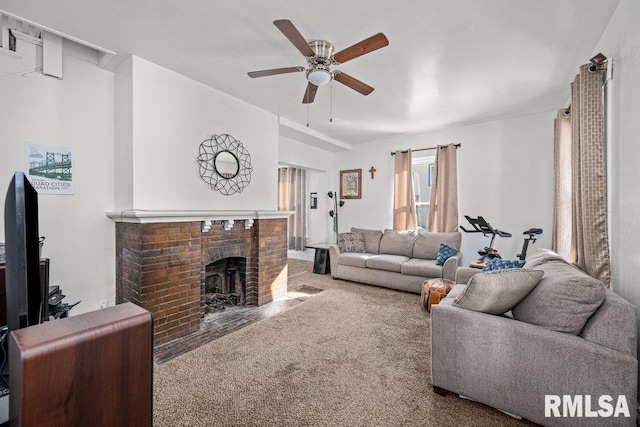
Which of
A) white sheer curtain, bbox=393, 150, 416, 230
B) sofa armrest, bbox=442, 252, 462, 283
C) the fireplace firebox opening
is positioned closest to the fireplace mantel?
the fireplace firebox opening

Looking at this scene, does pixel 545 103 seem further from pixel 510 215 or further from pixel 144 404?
pixel 144 404

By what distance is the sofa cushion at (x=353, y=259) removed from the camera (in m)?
4.54

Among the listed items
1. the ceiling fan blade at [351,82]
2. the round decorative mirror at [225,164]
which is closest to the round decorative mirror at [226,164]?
the round decorative mirror at [225,164]

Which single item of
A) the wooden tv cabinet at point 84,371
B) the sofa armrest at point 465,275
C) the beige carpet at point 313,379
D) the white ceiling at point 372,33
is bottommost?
the beige carpet at point 313,379

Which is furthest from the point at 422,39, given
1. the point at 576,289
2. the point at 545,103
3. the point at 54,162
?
the point at 54,162

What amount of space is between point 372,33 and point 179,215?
2.35 m

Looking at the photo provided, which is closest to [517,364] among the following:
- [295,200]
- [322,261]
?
[322,261]

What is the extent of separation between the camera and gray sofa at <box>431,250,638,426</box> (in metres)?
1.43

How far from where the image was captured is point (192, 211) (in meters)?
2.83

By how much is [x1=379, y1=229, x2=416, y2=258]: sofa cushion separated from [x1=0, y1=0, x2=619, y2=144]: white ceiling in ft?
7.30

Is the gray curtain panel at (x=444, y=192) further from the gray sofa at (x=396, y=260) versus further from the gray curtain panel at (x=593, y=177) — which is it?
the gray curtain panel at (x=593, y=177)

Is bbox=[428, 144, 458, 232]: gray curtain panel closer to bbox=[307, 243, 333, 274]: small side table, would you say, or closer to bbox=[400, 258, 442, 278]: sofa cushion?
bbox=[400, 258, 442, 278]: sofa cushion

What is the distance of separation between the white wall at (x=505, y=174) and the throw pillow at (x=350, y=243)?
5.62 ft

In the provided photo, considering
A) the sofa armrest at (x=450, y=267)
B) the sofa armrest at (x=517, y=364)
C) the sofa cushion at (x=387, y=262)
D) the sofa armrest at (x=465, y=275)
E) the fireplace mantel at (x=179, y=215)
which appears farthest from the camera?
the sofa cushion at (x=387, y=262)
